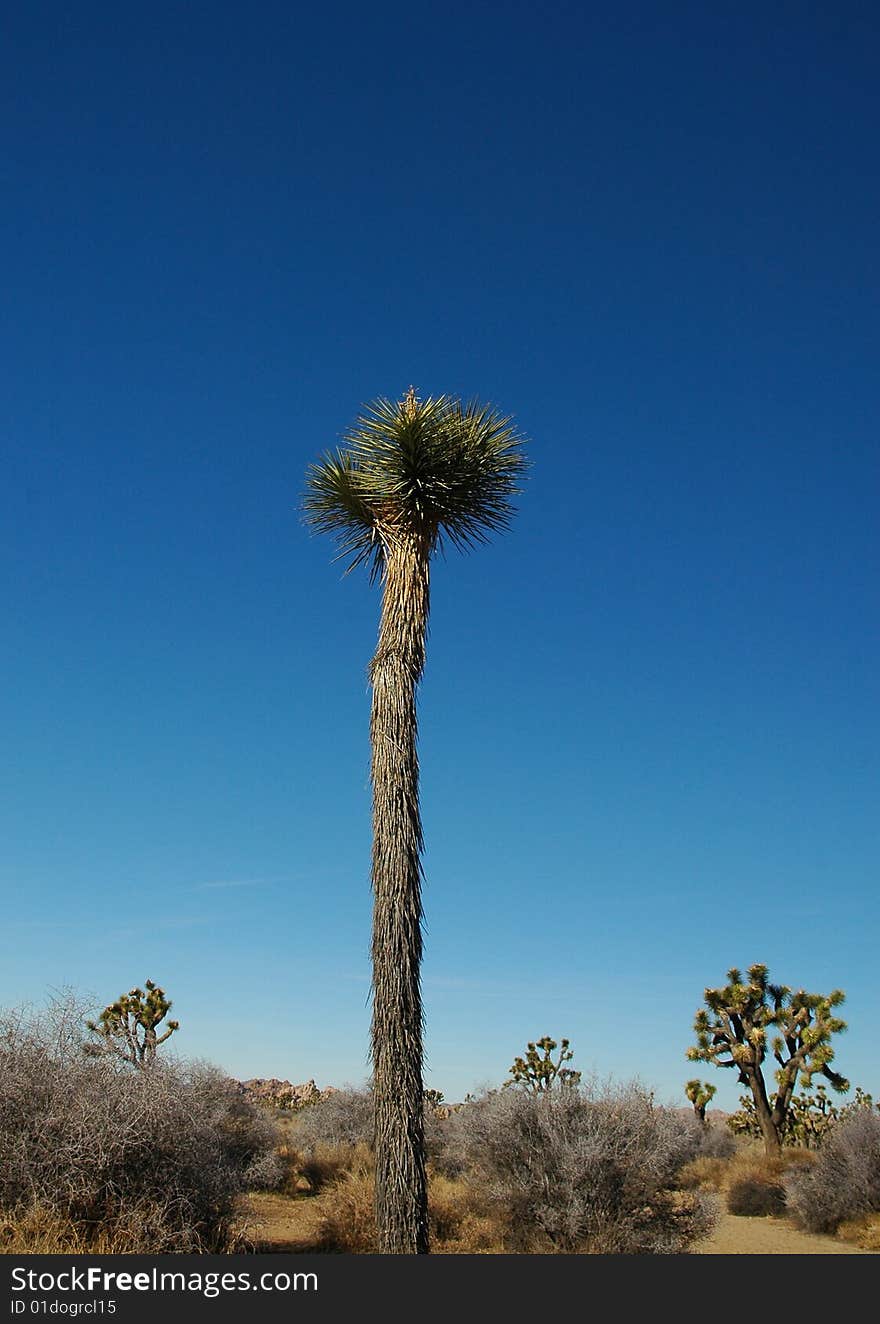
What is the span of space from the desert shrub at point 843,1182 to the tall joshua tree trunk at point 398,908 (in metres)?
11.8

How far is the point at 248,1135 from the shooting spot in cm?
1798

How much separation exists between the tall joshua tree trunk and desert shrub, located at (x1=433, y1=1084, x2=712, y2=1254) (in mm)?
4434

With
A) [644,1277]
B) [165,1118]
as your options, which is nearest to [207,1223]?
[165,1118]

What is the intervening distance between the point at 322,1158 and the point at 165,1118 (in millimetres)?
13554

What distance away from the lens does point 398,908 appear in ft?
34.3

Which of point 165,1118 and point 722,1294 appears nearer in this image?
point 722,1294

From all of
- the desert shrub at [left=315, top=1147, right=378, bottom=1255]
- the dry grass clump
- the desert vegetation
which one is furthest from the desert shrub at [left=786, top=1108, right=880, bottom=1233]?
the desert shrub at [left=315, top=1147, right=378, bottom=1255]

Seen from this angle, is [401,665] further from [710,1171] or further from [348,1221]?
[710,1171]


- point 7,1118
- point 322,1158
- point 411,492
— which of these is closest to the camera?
point 7,1118

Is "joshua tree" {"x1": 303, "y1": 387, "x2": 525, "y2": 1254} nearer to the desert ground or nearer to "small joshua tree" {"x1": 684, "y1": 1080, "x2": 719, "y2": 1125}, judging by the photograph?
the desert ground

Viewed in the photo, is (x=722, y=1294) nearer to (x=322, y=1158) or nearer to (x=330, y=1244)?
(x=330, y=1244)

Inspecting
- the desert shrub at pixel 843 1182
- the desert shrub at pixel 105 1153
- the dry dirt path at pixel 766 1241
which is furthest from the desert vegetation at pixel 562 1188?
the desert shrub at pixel 843 1182

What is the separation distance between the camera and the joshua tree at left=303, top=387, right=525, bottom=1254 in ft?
32.2

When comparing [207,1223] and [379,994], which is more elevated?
[379,994]
